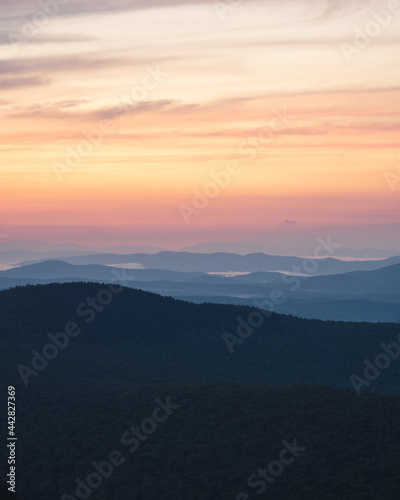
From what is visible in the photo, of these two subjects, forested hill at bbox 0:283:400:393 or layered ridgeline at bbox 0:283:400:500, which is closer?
layered ridgeline at bbox 0:283:400:500

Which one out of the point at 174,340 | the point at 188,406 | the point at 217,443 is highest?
the point at 174,340

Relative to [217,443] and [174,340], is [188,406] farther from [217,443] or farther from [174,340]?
[174,340]

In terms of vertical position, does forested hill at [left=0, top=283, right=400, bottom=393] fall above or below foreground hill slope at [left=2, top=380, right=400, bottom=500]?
above

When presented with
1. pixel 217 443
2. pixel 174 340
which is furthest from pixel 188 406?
pixel 174 340

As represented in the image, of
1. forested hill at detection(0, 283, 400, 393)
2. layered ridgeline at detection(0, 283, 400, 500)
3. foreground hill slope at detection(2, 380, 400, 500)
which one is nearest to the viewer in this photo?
foreground hill slope at detection(2, 380, 400, 500)

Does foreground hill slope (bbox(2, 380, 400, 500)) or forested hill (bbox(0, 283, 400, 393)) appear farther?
forested hill (bbox(0, 283, 400, 393))

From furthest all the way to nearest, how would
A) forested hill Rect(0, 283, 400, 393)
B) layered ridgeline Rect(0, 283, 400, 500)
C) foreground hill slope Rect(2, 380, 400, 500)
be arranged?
forested hill Rect(0, 283, 400, 393) < layered ridgeline Rect(0, 283, 400, 500) < foreground hill slope Rect(2, 380, 400, 500)

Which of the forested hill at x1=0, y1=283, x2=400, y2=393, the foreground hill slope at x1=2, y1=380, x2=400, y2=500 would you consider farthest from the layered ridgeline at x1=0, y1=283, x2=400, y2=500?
the forested hill at x1=0, y1=283, x2=400, y2=393

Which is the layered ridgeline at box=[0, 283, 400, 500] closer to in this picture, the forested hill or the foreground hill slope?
the foreground hill slope
